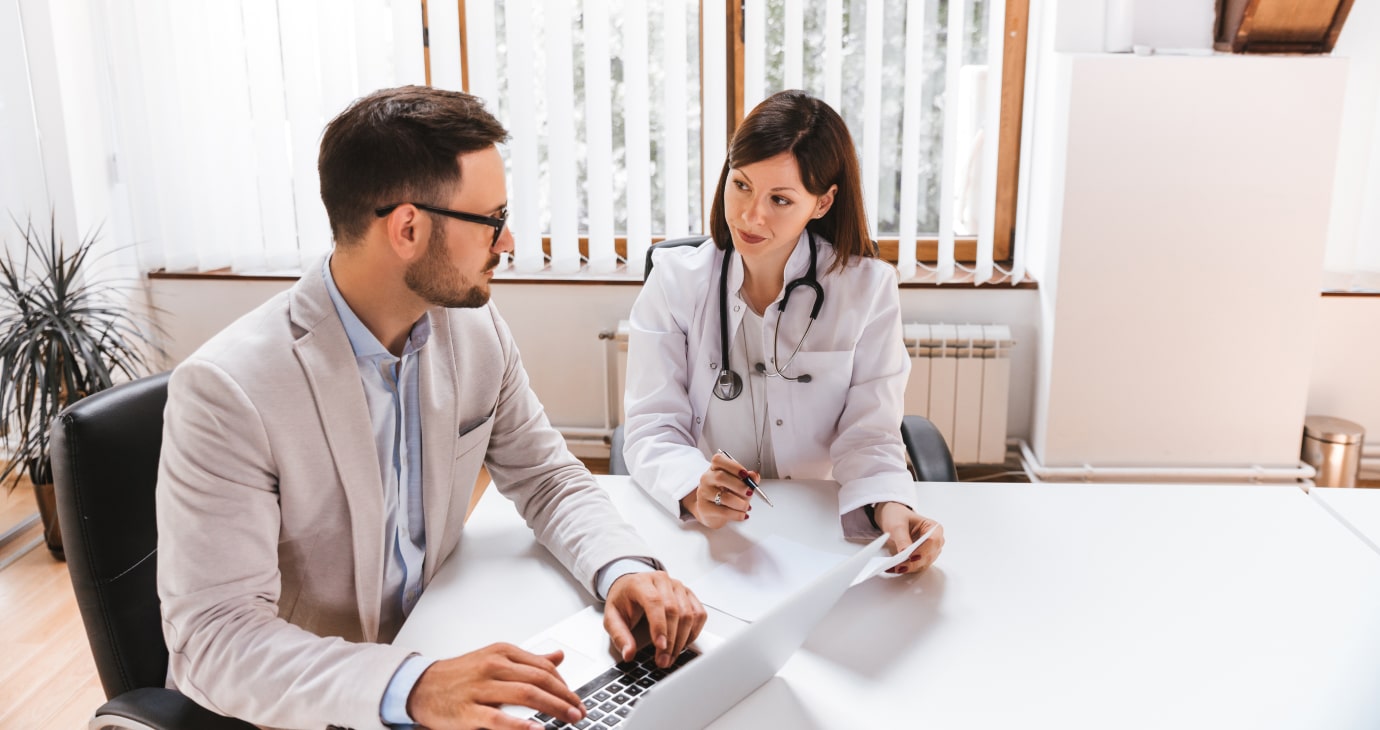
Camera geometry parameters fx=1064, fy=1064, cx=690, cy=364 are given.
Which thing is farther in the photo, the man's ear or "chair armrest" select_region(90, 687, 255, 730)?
the man's ear

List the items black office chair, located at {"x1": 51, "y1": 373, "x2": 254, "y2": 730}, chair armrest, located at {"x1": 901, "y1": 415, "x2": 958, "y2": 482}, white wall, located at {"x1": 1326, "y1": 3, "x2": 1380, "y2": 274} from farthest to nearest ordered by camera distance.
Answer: white wall, located at {"x1": 1326, "y1": 3, "x2": 1380, "y2": 274} < chair armrest, located at {"x1": 901, "y1": 415, "x2": 958, "y2": 482} < black office chair, located at {"x1": 51, "y1": 373, "x2": 254, "y2": 730}

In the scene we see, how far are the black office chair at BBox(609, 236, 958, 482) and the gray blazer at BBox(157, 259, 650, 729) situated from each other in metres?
0.37

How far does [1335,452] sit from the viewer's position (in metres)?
3.21

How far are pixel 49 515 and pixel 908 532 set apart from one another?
8.61 ft

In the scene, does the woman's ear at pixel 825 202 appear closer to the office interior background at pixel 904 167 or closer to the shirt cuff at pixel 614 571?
the shirt cuff at pixel 614 571

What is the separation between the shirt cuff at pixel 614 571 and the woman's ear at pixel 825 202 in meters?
0.80

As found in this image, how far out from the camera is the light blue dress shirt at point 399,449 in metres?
1.32

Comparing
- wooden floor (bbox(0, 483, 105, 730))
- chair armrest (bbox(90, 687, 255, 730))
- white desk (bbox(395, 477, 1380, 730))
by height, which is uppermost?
white desk (bbox(395, 477, 1380, 730))

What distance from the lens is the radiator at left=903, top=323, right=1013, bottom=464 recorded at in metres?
3.34

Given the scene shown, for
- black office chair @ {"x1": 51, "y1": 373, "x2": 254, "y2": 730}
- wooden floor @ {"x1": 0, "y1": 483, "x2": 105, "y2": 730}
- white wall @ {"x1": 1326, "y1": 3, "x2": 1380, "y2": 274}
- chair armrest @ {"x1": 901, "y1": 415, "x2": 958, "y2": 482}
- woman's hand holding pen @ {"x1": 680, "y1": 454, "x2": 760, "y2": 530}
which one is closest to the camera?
black office chair @ {"x1": 51, "y1": 373, "x2": 254, "y2": 730}

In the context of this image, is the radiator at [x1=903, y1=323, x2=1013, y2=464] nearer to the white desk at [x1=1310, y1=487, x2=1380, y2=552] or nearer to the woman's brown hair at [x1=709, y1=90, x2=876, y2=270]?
the woman's brown hair at [x1=709, y1=90, x2=876, y2=270]

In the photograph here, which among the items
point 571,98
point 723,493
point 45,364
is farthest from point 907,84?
point 45,364

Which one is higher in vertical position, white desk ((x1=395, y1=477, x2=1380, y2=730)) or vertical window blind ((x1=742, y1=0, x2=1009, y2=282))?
vertical window blind ((x1=742, y1=0, x2=1009, y2=282))

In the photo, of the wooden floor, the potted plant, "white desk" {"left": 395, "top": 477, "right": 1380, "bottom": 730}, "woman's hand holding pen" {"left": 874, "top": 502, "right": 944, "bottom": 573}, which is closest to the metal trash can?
"white desk" {"left": 395, "top": 477, "right": 1380, "bottom": 730}
